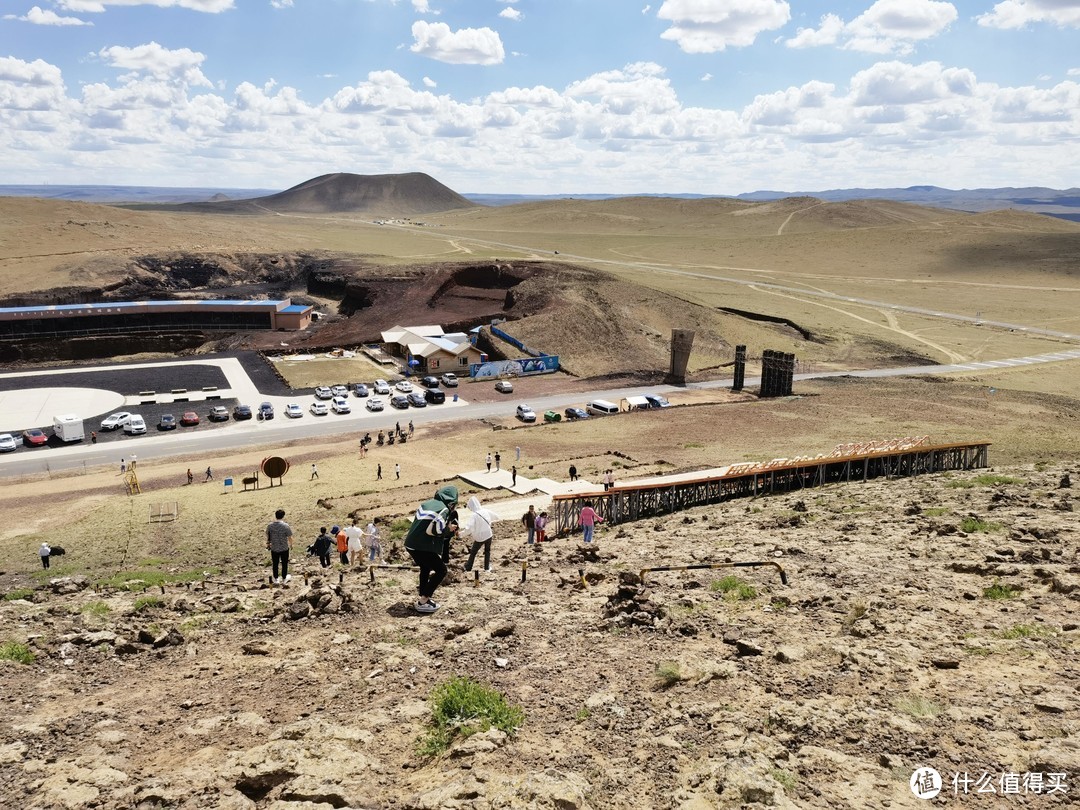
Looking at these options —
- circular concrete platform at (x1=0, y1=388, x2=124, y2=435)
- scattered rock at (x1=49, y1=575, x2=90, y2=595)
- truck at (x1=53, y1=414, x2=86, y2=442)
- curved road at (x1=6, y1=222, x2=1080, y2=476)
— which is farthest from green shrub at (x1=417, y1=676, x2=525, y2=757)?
circular concrete platform at (x1=0, y1=388, x2=124, y2=435)

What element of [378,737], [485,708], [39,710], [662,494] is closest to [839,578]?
[485,708]

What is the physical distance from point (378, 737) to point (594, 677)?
292cm

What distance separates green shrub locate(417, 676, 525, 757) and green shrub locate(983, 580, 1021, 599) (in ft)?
29.6

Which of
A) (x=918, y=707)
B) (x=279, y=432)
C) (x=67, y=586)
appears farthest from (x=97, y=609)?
(x=279, y=432)

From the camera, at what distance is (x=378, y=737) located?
340 inches

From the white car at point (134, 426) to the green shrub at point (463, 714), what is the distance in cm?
5401

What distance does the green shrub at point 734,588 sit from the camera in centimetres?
1355

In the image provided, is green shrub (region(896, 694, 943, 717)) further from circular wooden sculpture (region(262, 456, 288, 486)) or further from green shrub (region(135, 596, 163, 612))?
circular wooden sculpture (region(262, 456, 288, 486))

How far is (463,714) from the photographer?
8.95 m

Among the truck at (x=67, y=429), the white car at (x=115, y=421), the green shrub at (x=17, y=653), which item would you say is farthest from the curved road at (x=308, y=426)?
the green shrub at (x=17, y=653)

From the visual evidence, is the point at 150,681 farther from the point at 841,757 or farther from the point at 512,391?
the point at 512,391

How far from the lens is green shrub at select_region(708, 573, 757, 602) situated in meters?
13.5

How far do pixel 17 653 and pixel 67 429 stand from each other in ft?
160

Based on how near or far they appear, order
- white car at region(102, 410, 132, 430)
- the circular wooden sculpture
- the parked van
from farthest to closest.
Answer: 1. the parked van
2. white car at region(102, 410, 132, 430)
3. the circular wooden sculpture
